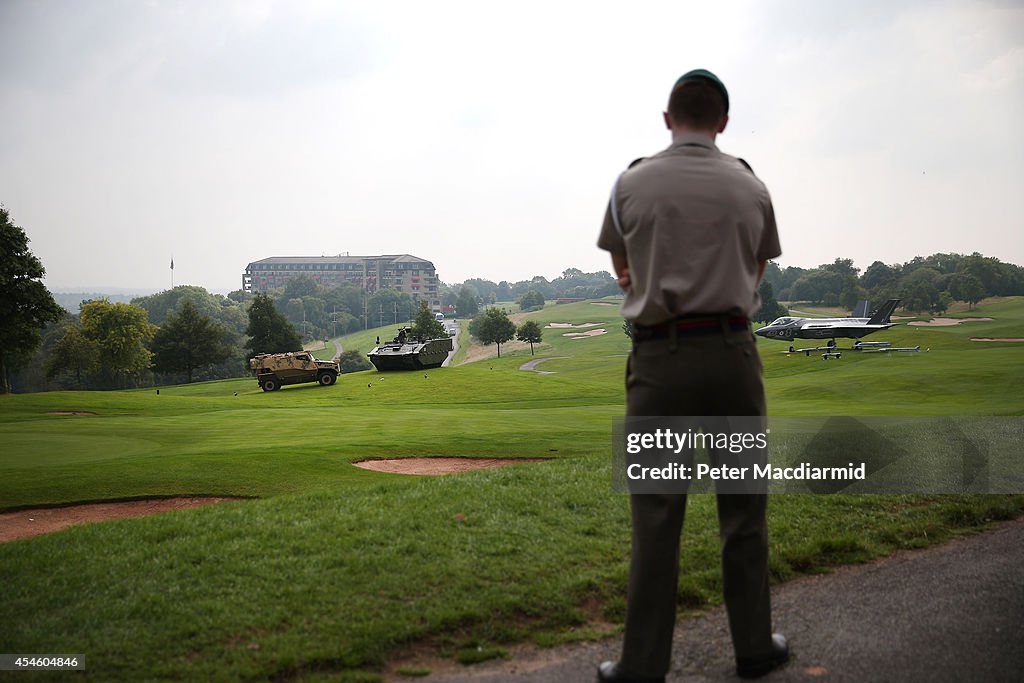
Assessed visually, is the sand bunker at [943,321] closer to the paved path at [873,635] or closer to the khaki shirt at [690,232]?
the paved path at [873,635]

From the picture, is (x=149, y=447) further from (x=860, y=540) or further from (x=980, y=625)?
(x=980, y=625)

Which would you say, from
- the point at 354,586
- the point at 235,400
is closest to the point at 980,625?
the point at 354,586

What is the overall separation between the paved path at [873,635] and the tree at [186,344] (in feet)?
250

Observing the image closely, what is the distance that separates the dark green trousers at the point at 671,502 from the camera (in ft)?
12.1

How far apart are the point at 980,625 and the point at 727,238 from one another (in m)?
2.74

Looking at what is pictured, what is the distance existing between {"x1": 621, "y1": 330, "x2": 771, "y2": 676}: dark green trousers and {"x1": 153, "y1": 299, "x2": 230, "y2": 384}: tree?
7667 cm

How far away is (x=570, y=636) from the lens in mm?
4539

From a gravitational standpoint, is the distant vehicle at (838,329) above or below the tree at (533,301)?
below

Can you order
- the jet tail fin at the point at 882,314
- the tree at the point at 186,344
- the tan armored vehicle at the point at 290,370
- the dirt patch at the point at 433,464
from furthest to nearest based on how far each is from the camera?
1. the tree at the point at 186,344
2. the jet tail fin at the point at 882,314
3. the tan armored vehicle at the point at 290,370
4. the dirt patch at the point at 433,464

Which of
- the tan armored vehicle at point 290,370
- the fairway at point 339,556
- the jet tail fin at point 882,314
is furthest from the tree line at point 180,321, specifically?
the fairway at point 339,556

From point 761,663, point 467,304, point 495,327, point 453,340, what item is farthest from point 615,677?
point 467,304

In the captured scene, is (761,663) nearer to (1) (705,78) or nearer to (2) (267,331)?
(1) (705,78)

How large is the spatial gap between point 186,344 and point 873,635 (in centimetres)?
7722

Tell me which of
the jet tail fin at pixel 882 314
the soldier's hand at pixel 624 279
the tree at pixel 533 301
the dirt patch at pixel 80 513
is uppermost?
the tree at pixel 533 301
